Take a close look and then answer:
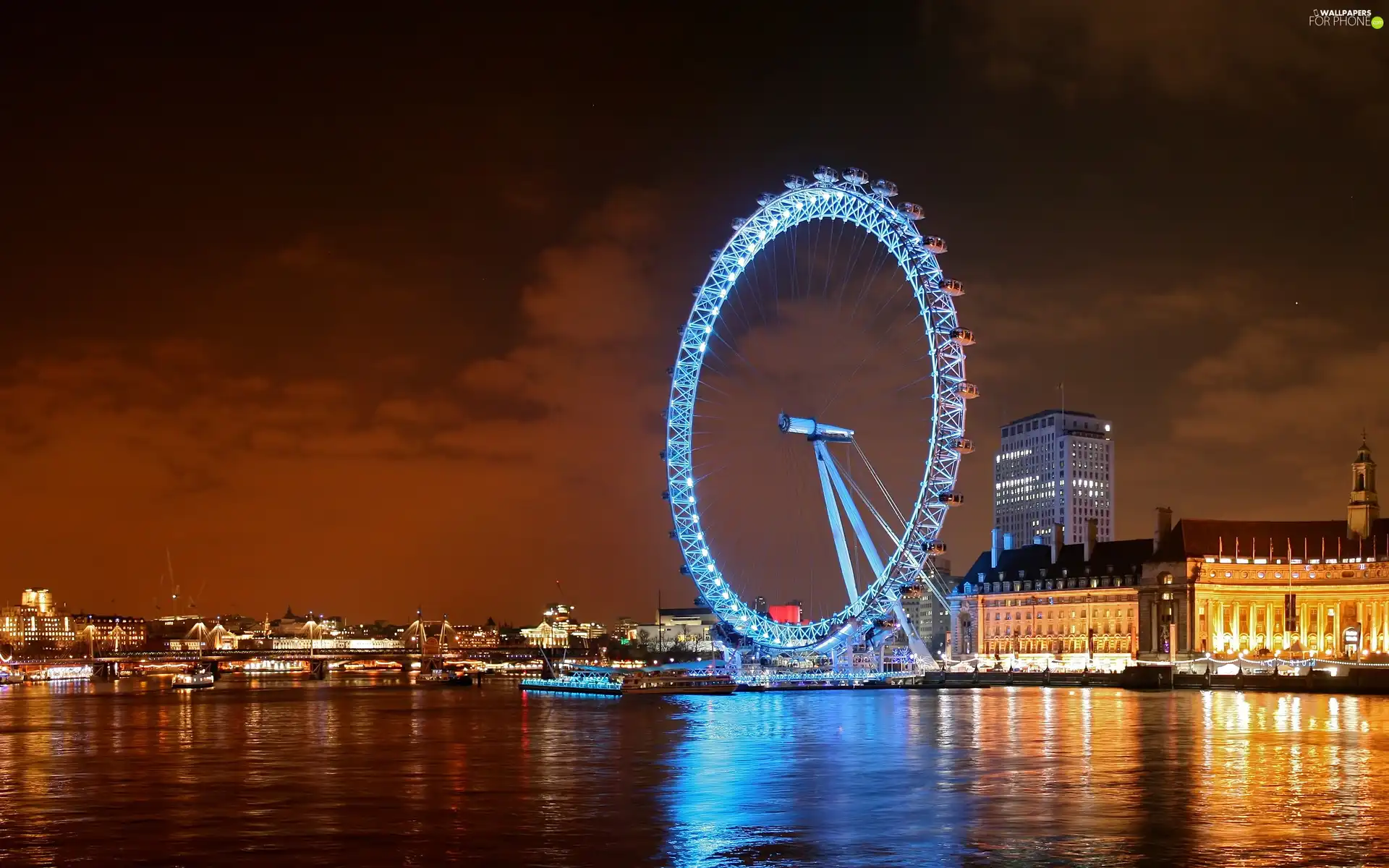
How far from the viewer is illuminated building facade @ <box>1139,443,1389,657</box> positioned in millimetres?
161375

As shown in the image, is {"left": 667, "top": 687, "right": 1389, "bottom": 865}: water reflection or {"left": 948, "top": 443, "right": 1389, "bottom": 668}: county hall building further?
{"left": 948, "top": 443, "right": 1389, "bottom": 668}: county hall building

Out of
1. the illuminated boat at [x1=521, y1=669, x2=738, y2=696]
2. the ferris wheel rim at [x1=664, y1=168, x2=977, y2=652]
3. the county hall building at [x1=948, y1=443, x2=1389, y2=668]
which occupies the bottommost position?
the illuminated boat at [x1=521, y1=669, x2=738, y2=696]

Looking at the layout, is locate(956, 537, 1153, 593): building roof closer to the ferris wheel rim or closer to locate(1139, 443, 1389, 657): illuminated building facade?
locate(1139, 443, 1389, 657): illuminated building facade

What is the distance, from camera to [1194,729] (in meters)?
72.1

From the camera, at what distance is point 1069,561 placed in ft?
600

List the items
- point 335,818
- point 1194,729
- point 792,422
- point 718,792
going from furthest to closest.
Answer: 1. point 792,422
2. point 1194,729
3. point 718,792
4. point 335,818

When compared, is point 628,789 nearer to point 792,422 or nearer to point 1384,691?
point 792,422

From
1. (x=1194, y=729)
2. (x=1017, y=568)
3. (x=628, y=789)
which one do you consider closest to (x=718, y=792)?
(x=628, y=789)

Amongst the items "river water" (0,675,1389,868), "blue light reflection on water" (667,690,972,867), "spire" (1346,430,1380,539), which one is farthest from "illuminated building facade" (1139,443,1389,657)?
"blue light reflection on water" (667,690,972,867)

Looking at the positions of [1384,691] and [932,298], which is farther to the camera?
[1384,691]

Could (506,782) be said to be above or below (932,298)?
below

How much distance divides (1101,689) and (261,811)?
4326 inches

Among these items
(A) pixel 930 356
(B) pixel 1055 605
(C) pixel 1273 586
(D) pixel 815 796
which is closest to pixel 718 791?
(D) pixel 815 796

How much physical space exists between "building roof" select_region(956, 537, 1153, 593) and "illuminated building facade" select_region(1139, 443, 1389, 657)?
4.39 m
